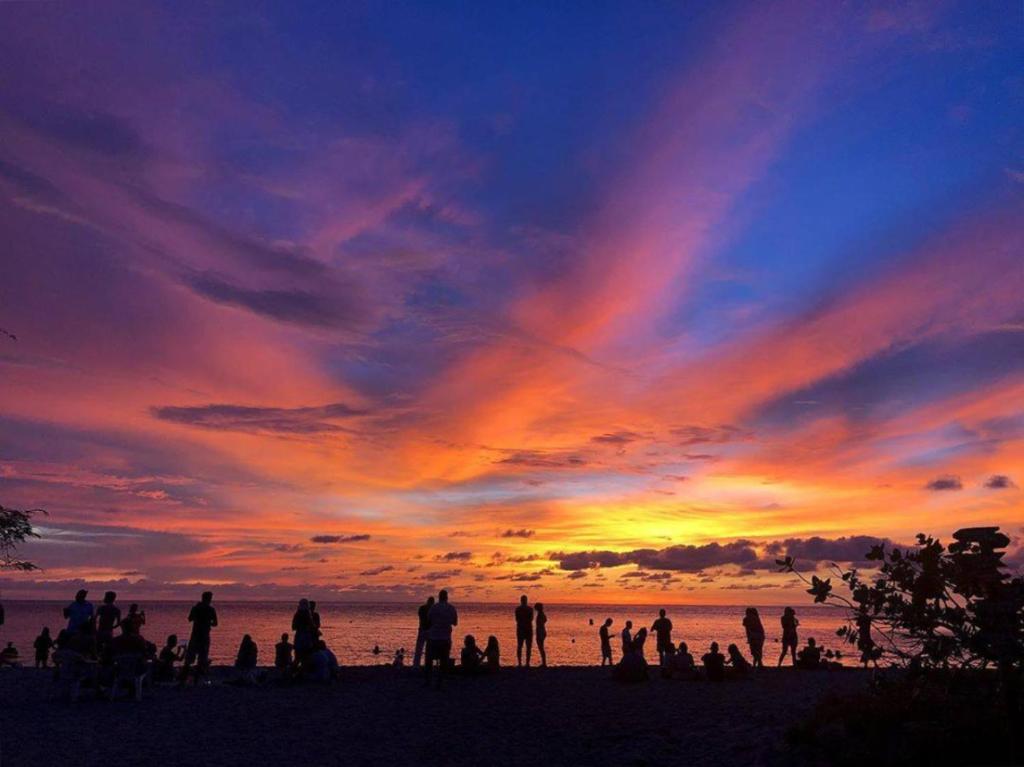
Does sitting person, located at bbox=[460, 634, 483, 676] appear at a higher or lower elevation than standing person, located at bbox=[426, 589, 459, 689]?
lower

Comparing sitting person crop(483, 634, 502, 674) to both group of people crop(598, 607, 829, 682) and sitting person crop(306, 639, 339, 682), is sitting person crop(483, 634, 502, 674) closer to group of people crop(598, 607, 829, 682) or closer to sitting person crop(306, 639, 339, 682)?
group of people crop(598, 607, 829, 682)

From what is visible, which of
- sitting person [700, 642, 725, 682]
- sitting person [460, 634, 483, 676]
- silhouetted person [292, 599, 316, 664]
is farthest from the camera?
sitting person [460, 634, 483, 676]

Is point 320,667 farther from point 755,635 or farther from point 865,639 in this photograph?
point 865,639

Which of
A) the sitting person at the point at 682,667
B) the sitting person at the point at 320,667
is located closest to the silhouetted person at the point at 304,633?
the sitting person at the point at 320,667

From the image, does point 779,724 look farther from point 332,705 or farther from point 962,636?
point 332,705

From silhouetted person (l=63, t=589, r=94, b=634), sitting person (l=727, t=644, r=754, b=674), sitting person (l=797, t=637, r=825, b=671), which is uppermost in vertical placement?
silhouetted person (l=63, t=589, r=94, b=634)

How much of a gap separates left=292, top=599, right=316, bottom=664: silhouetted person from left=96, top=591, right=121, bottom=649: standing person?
471 cm

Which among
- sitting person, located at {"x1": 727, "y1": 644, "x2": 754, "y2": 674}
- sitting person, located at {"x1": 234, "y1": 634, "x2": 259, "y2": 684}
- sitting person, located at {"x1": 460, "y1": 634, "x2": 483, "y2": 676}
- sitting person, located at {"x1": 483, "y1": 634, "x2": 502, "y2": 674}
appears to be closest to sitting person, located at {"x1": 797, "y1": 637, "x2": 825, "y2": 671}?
sitting person, located at {"x1": 727, "y1": 644, "x2": 754, "y2": 674}

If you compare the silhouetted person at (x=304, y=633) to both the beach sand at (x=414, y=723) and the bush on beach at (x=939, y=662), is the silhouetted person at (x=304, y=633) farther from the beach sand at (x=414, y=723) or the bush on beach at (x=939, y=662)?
the bush on beach at (x=939, y=662)

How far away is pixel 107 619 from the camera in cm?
2048

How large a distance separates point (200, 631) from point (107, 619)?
2965mm

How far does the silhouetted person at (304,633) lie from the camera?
816 inches

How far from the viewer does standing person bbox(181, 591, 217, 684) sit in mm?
19250

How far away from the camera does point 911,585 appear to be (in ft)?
34.3
